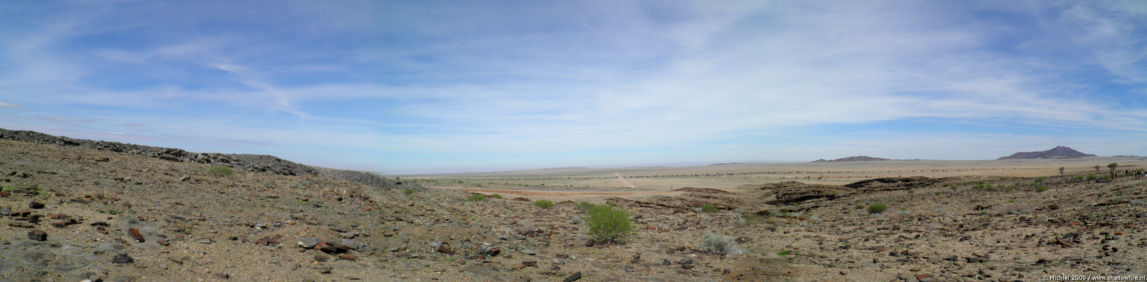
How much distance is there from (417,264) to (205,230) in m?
4.24

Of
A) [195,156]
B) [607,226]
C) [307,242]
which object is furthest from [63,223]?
[195,156]

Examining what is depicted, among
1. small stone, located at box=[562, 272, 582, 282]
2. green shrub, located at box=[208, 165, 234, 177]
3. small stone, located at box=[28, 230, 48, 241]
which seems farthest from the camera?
green shrub, located at box=[208, 165, 234, 177]

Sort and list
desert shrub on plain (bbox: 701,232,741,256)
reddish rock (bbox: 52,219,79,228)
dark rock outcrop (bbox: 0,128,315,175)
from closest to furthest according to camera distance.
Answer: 1. reddish rock (bbox: 52,219,79,228)
2. desert shrub on plain (bbox: 701,232,741,256)
3. dark rock outcrop (bbox: 0,128,315,175)

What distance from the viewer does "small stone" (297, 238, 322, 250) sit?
9266 mm

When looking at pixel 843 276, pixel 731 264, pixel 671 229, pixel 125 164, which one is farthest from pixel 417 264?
pixel 125 164

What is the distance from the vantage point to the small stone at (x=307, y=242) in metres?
9.27

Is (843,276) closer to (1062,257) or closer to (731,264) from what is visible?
(731,264)

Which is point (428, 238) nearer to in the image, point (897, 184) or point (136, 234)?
point (136, 234)

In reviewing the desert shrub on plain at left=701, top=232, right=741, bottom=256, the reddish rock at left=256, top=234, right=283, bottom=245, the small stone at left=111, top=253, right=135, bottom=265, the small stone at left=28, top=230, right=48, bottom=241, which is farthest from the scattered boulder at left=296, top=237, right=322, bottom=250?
the desert shrub on plain at left=701, top=232, right=741, bottom=256

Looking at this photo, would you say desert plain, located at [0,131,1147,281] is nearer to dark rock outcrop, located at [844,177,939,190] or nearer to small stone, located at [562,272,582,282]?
small stone, located at [562,272,582,282]

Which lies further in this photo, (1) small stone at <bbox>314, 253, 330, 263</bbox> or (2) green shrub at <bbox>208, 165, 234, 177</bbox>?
(2) green shrub at <bbox>208, 165, 234, 177</bbox>

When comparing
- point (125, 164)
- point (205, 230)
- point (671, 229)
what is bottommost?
point (671, 229)

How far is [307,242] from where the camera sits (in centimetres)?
938

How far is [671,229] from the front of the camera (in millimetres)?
18312
